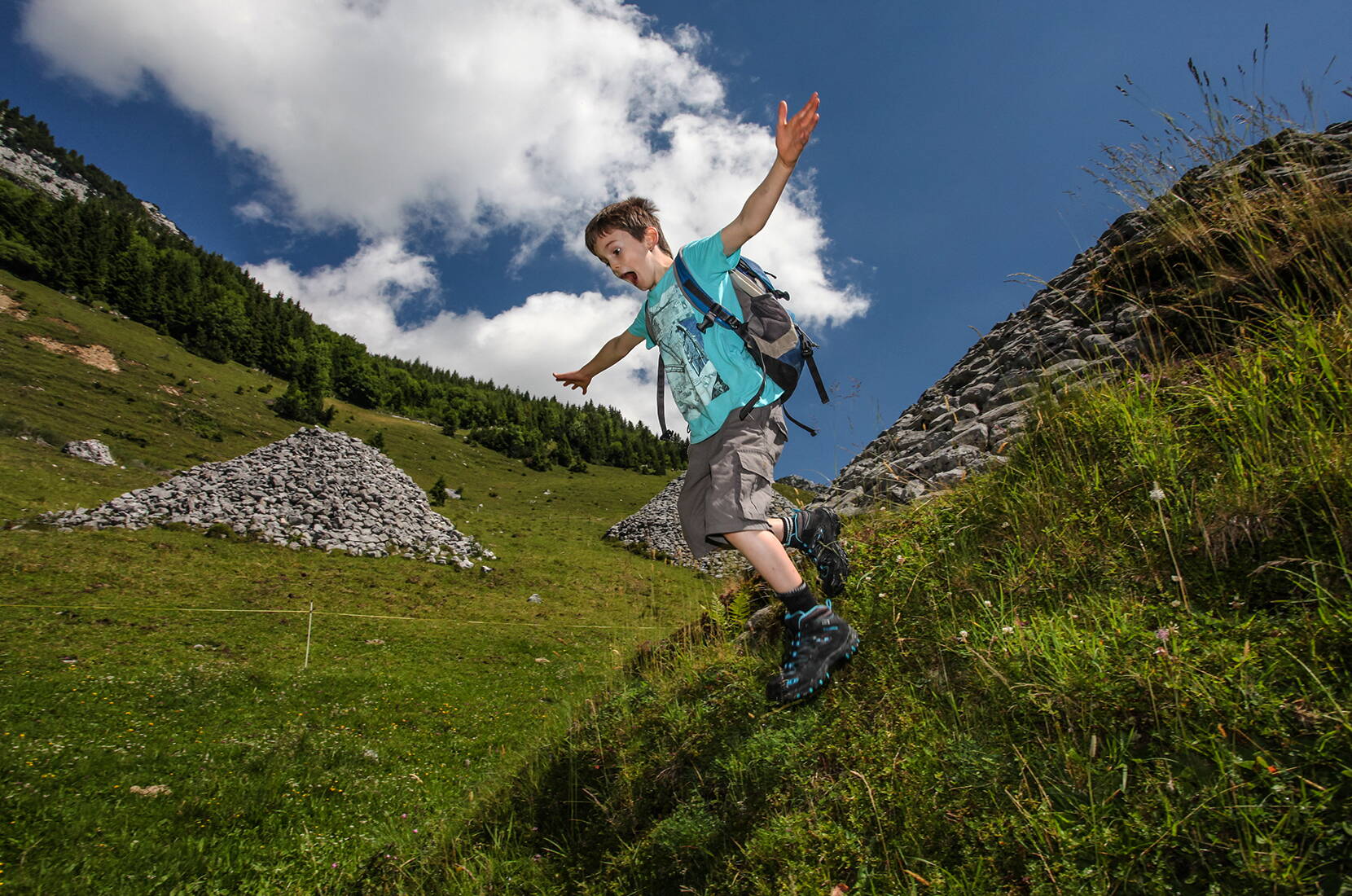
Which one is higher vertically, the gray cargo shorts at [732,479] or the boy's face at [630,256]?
the boy's face at [630,256]

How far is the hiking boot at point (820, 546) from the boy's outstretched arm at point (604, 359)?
64.2 inches

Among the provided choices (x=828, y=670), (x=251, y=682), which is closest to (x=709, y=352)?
(x=828, y=670)

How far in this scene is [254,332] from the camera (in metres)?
78.4

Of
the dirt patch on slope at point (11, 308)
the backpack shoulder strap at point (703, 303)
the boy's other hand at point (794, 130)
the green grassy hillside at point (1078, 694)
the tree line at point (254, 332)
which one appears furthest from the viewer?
the tree line at point (254, 332)

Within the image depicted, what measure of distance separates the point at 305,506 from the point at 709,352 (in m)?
24.6

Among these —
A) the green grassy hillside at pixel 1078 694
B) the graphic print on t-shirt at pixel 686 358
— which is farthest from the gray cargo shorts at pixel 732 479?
the green grassy hillside at pixel 1078 694

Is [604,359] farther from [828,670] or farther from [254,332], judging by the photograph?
[254,332]

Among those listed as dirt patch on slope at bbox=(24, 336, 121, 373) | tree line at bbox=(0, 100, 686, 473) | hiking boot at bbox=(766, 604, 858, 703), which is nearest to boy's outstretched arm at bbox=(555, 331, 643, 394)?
hiking boot at bbox=(766, 604, 858, 703)

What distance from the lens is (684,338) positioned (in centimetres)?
324

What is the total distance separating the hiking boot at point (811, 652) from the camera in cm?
289

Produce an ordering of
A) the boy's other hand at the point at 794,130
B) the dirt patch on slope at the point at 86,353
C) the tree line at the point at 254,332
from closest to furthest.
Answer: the boy's other hand at the point at 794,130 → the dirt patch on slope at the point at 86,353 → the tree line at the point at 254,332

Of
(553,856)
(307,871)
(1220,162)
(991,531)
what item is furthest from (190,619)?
(1220,162)

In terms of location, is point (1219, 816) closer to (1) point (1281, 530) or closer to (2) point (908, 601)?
(1) point (1281, 530)

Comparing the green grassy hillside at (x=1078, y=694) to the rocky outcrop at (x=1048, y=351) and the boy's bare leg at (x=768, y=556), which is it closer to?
the rocky outcrop at (x=1048, y=351)
